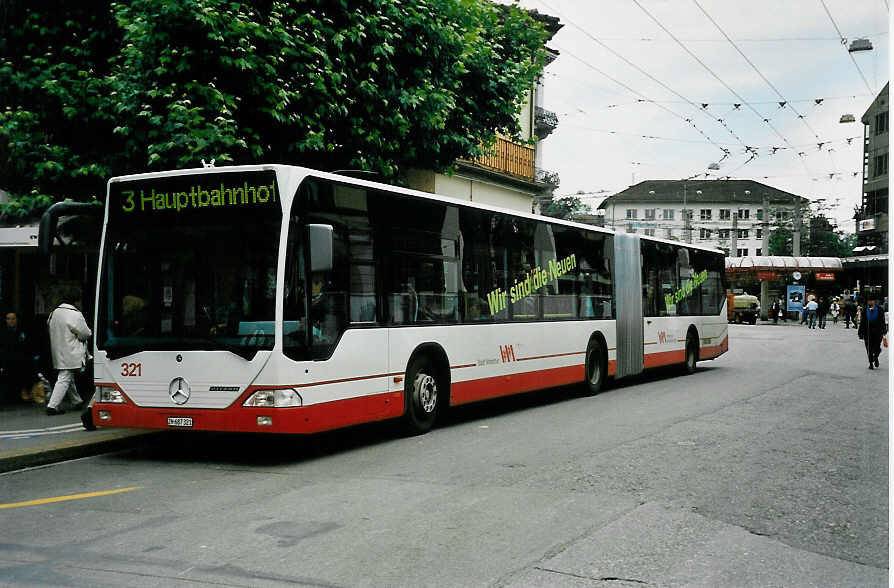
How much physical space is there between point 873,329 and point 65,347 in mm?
18684

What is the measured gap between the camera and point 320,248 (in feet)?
29.7

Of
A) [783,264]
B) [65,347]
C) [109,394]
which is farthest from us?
[783,264]

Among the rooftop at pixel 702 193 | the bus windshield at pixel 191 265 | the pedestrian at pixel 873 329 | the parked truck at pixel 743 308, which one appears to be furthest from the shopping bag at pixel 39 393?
the rooftop at pixel 702 193

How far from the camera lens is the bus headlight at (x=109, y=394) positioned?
9.71 meters

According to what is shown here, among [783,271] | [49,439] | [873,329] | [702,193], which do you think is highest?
[702,193]

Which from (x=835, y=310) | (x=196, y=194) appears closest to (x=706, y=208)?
(x=835, y=310)

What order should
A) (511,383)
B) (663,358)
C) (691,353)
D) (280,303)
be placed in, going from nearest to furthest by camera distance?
(280,303) < (511,383) < (663,358) < (691,353)

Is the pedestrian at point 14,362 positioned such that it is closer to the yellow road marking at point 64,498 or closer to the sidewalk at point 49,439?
the sidewalk at point 49,439

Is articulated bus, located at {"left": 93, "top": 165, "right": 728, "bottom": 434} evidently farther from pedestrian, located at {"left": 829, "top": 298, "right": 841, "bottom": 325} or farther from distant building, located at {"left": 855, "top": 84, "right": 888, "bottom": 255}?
pedestrian, located at {"left": 829, "top": 298, "right": 841, "bottom": 325}

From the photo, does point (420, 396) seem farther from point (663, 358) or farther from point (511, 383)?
point (663, 358)

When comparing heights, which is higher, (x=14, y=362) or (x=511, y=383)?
(x=14, y=362)

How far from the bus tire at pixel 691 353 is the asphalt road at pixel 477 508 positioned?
9153mm

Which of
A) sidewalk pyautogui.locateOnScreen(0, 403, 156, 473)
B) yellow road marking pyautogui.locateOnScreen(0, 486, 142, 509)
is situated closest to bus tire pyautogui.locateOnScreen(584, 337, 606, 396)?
sidewalk pyautogui.locateOnScreen(0, 403, 156, 473)

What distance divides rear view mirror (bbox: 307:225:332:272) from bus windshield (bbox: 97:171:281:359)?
0.41 meters
